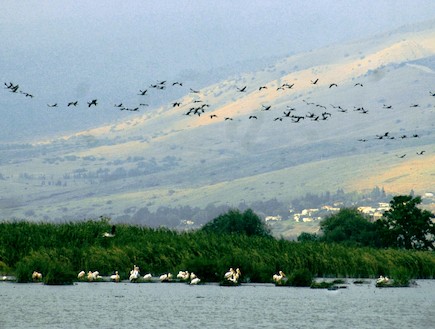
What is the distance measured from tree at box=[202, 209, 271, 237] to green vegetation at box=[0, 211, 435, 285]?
109 ft

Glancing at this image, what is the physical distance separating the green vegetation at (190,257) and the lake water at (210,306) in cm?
196

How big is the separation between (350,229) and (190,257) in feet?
142

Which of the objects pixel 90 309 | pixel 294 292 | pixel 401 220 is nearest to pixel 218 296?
pixel 294 292

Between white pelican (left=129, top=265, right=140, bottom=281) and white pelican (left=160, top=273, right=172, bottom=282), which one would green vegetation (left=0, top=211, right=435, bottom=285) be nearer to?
white pelican (left=160, top=273, right=172, bottom=282)

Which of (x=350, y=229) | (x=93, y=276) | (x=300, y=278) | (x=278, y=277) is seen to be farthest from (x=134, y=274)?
(x=350, y=229)

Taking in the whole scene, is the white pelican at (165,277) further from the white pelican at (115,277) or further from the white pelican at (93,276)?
the white pelican at (93,276)

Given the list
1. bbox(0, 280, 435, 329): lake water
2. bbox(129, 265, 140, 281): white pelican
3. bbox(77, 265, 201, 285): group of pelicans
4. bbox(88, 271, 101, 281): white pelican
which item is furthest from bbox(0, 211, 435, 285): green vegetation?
bbox(129, 265, 140, 281): white pelican

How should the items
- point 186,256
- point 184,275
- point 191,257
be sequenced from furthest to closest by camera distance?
1. point 191,257
2. point 186,256
3. point 184,275

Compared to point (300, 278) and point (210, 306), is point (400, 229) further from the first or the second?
point (210, 306)

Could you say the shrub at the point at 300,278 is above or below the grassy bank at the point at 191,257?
below

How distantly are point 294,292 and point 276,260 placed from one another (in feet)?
25.1

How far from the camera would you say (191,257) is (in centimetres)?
9194

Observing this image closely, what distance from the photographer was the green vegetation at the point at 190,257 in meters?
89.1

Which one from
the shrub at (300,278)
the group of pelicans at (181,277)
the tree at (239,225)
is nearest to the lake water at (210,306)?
the group of pelicans at (181,277)
